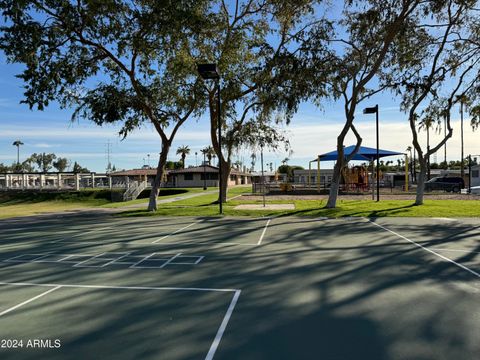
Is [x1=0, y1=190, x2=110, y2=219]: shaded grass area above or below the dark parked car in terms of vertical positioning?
below

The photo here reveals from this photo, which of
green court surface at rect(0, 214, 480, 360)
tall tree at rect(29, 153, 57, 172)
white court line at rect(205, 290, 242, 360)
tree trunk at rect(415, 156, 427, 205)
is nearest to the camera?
white court line at rect(205, 290, 242, 360)

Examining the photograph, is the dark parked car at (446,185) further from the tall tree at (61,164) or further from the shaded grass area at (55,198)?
the tall tree at (61,164)

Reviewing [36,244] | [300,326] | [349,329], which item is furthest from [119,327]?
[36,244]

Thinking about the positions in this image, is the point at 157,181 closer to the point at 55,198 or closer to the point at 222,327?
the point at 222,327

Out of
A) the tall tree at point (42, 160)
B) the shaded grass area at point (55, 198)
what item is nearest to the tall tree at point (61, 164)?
the tall tree at point (42, 160)

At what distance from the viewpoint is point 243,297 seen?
229 inches

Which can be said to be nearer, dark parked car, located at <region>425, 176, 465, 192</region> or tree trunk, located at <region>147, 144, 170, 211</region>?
tree trunk, located at <region>147, 144, 170, 211</region>

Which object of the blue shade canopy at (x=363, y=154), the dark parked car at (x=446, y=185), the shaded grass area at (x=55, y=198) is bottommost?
the shaded grass area at (x=55, y=198)

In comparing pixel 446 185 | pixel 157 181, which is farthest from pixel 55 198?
pixel 446 185

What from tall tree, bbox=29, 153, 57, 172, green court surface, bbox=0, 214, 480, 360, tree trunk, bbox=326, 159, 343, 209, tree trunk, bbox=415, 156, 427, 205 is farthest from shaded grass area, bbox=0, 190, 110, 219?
tall tree, bbox=29, 153, 57, 172

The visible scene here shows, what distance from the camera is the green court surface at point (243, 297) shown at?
4.14 meters

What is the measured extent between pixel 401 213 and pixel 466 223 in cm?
362

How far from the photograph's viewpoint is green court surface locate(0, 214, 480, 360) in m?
4.14

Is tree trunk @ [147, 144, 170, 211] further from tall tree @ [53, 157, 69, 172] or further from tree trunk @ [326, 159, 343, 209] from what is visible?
tall tree @ [53, 157, 69, 172]
